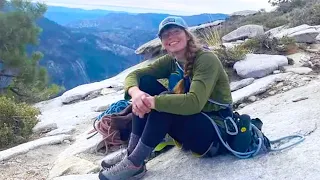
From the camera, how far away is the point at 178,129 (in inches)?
131

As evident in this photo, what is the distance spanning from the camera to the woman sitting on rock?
122 inches

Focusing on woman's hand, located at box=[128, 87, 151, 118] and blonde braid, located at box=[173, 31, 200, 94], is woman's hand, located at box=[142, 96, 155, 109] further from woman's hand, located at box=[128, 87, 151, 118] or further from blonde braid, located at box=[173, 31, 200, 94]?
blonde braid, located at box=[173, 31, 200, 94]

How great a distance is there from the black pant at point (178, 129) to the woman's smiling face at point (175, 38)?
1.69 feet

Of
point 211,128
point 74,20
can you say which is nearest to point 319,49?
point 211,128

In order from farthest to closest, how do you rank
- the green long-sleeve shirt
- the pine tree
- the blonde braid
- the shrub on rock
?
the pine tree
the shrub on rock
the blonde braid
the green long-sleeve shirt

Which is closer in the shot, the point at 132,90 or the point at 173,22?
the point at 173,22

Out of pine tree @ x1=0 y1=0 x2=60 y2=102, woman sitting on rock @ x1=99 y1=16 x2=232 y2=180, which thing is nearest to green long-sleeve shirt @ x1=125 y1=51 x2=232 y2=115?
woman sitting on rock @ x1=99 y1=16 x2=232 y2=180

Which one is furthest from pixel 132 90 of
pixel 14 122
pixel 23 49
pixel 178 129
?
pixel 23 49

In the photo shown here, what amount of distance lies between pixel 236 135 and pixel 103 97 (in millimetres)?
5336

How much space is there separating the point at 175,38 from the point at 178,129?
676 millimetres

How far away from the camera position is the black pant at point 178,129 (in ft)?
10.5

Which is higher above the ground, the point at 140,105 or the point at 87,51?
the point at 140,105

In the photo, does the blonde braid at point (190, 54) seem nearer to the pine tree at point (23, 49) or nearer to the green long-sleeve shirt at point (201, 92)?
the green long-sleeve shirt at point (201, 92)

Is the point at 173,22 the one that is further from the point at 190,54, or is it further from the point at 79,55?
the point at 79,55
